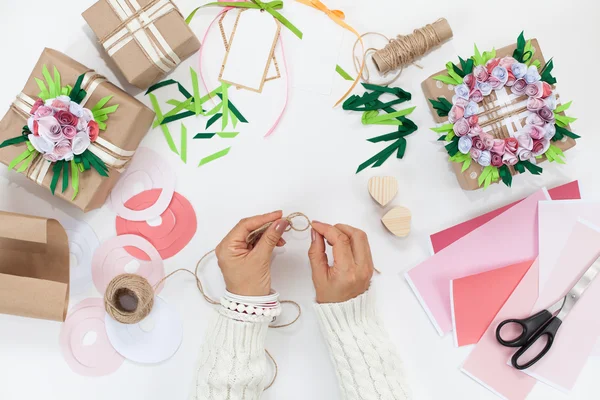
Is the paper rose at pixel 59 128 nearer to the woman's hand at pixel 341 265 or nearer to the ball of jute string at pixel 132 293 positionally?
the ball of jute string at pixel 132 293

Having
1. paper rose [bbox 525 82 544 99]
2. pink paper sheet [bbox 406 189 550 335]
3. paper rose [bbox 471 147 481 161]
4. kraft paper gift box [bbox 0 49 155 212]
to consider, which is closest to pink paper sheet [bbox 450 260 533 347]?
pink paper sheet [bbox 406 189 550 335]

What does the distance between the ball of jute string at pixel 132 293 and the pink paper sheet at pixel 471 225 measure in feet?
2.27

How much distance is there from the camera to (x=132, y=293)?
1.13 meters

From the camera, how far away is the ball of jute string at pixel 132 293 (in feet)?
3.57

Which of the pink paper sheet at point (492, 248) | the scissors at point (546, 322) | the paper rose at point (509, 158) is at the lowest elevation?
the scissors at point (546, 322)

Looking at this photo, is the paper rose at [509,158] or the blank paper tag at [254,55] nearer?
the paper rose at [509,158]

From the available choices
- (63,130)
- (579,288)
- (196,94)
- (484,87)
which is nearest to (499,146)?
(484,87)

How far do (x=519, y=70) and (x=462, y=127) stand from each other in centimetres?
17

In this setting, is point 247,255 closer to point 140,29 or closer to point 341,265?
point 341,265

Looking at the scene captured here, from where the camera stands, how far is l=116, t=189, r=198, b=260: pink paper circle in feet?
3.79

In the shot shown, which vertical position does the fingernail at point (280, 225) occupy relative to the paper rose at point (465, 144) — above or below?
above

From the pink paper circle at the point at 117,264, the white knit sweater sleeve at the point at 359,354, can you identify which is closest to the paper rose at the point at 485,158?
the white knit sweater sleeve at the point at 359,354

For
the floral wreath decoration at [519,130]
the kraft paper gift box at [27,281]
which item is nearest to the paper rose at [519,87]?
the floral wreath decoration at [519,130]

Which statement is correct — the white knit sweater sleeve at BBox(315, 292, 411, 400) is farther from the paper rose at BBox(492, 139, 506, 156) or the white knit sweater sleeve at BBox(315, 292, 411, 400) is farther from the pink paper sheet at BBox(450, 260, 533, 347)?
the paper rose at BBox(492, 139, 506, 156)
